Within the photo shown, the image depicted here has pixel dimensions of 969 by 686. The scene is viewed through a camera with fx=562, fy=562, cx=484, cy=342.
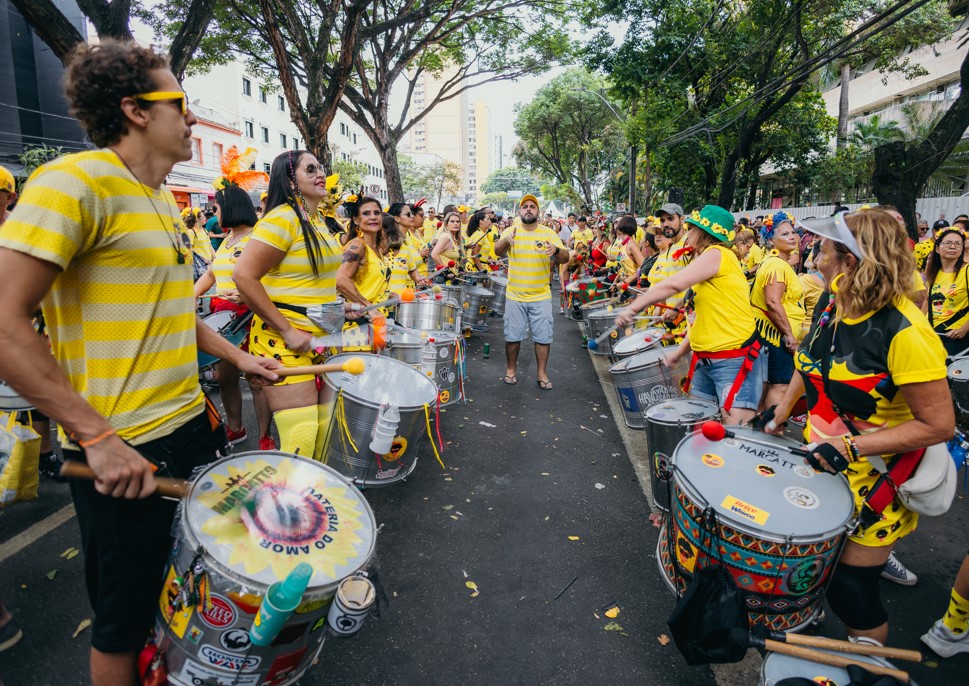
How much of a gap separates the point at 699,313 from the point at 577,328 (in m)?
7.55

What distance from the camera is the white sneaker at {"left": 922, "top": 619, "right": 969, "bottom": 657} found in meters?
2.60

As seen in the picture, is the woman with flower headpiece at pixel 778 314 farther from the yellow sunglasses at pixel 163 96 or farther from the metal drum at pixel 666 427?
the yellow sunglasses at pixel 163 96

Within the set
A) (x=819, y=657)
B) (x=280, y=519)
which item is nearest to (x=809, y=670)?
(x=819, y=657)

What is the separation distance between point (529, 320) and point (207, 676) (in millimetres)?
5759

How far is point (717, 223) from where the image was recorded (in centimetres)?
384

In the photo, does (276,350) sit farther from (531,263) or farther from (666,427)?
(531,263)

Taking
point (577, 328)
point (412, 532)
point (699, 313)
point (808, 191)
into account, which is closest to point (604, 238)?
point (577, 328)

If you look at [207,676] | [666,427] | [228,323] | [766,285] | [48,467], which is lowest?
[48,467]

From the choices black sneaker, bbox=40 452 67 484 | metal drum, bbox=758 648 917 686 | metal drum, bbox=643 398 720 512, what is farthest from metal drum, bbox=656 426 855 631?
black sneaker, bbox=40 452 67 484

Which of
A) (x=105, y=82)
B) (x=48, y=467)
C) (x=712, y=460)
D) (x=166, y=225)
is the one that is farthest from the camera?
(x=48, y=467)

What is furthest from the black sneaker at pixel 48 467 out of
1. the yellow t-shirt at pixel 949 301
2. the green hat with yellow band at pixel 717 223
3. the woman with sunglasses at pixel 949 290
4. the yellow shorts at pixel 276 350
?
the yellow t-shirt at pixel 949 301

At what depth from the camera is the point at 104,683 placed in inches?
69.2

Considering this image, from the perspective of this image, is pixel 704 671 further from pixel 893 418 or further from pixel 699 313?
pixel 699 313

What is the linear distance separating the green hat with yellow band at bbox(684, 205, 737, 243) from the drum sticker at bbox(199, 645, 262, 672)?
354 centimetres
